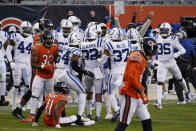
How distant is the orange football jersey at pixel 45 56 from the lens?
1204cm

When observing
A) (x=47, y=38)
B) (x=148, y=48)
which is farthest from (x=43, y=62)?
(x=148, y=48)

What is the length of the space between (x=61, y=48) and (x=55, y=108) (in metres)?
2.74

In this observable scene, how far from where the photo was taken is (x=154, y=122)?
41.1ft

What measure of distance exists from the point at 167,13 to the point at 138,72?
16863 mm

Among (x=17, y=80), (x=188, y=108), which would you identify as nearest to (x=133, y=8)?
(x=188, y=108)

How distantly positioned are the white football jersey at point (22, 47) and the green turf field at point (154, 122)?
1269mm

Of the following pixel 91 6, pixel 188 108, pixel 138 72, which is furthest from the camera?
pixel 91 6

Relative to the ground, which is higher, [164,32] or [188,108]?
[164,32]

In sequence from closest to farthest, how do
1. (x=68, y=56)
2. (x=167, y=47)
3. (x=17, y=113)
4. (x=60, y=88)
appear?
(x=60, y=88) → (x=68, y=56) → (x=17, y=113) → (x=167, y=47)

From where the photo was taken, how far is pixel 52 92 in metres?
11.9

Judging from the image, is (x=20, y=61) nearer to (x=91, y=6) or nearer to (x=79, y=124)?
(x=79, y=124)

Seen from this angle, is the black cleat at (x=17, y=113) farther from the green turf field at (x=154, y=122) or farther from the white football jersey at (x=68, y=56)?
the white football jersey at (x=68, y=56)

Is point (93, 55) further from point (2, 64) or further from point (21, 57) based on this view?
point (2, 64)

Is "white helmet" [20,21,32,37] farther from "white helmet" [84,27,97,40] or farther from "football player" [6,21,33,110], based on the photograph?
"white helmet" [84,27,97,40]
